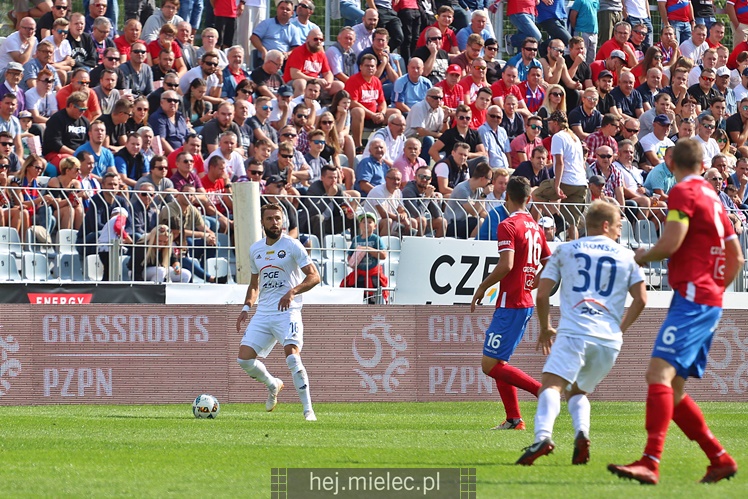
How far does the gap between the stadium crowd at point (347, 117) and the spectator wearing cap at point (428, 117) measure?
0.12ft

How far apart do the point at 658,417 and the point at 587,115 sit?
50.8 feet

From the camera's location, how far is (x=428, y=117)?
69.0 feet

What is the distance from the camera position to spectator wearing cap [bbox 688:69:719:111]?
24406 millimetres

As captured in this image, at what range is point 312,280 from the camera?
1295 centimetres

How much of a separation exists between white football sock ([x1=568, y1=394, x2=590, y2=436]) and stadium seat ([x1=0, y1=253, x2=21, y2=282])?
8.60 metres

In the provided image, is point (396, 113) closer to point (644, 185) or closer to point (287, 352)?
point (644, 185)

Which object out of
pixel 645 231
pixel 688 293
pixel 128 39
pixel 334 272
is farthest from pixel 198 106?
pixel 688 293

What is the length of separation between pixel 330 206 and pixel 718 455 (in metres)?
9.40

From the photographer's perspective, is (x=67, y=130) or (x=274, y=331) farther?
(x=67, y=130)

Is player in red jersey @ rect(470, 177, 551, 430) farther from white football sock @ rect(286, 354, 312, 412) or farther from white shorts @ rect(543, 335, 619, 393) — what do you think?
white shorts @ rect(543, 335, 619, 393)

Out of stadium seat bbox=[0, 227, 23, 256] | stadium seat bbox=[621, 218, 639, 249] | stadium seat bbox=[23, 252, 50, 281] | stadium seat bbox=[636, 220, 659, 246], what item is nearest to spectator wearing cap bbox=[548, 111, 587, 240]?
stadium seat bbox=[621, 218, 639, 249]

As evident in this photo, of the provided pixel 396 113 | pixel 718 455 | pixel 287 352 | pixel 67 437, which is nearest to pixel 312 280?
pixel 287 352

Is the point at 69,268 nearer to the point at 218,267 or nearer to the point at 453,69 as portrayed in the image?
the point at 218,267

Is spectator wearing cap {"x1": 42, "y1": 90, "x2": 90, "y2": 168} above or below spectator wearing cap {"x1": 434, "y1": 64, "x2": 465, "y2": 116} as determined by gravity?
below
